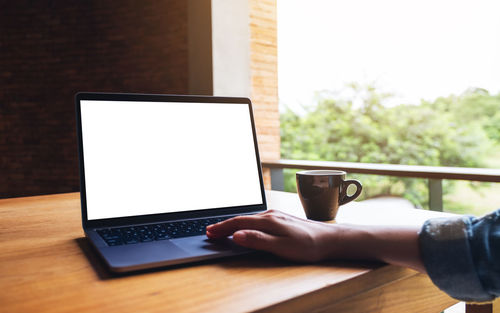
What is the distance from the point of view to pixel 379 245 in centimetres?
56

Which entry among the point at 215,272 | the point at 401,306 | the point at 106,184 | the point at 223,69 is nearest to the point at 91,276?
the point at 215,272

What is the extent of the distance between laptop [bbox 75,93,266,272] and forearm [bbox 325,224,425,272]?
153 millimetres

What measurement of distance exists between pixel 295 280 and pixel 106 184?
16.5 inches

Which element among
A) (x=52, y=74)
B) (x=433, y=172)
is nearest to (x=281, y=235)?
(x=433, y=172)

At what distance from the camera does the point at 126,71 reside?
14.3ft

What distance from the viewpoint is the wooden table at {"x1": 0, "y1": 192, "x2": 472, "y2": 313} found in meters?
0.43

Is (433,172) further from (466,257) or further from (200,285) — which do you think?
(200,285)

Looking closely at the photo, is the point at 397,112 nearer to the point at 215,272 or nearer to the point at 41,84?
the point at 41,84

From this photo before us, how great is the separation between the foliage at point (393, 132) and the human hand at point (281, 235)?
9.07 m

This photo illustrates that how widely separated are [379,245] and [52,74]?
4.76 meters

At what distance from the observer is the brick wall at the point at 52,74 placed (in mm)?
4398

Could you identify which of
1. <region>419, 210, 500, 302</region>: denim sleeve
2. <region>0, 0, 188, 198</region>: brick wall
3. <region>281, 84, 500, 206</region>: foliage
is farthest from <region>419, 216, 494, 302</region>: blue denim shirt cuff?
<region>281, 84, 500, 206</region>: foliage

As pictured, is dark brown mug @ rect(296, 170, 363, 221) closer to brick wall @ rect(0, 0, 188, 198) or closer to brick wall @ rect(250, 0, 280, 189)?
brick wall @ rect(250, 0, 280, 189)

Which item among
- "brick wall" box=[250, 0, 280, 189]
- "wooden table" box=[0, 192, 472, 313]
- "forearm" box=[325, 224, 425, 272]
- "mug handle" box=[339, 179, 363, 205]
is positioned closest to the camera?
"wooden table" box=[0, 192, 472, 313]
